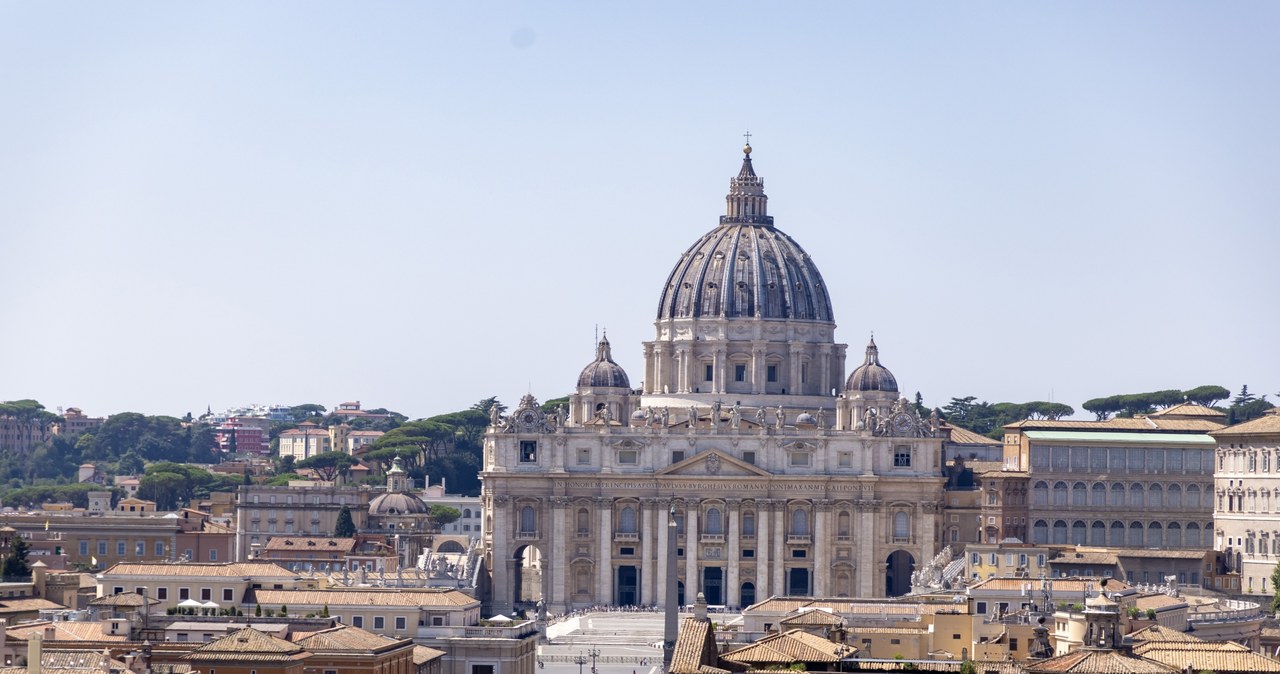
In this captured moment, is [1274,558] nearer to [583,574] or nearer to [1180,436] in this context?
[1180,436]

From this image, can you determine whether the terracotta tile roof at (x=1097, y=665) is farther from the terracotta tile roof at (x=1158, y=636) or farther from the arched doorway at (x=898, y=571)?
the arched doorway at (x=898, y=571)

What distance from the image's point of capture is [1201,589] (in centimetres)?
13988

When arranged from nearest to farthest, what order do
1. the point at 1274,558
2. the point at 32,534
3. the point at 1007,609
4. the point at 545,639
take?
the point at 1007,609, the point at 545,639, the point at 1274,558, the point at 32,534

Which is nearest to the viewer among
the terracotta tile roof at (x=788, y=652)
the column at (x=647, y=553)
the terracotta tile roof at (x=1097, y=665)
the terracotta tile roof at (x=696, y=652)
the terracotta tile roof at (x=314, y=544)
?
the terracotta tile roof at (x=696, y=652)

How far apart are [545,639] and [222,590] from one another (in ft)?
64.1

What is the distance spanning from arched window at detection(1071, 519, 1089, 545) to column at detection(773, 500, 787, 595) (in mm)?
13060

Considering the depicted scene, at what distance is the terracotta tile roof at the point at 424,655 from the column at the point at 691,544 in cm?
6200

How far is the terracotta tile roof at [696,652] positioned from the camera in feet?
219

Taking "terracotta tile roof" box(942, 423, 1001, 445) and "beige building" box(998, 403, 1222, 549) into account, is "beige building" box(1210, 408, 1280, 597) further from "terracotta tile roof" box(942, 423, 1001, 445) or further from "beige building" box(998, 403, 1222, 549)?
"terracotta tile roof" box(942, 423, 1001, 445)

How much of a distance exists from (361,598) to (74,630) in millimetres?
18602

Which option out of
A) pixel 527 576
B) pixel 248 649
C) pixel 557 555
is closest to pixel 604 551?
pixel 557 555

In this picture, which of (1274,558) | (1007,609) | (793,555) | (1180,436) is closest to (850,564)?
(793,555)

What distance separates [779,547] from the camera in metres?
167

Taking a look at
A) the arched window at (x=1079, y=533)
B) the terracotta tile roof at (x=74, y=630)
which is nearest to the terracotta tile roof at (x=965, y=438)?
the arched window at (x=1079, y=533)
